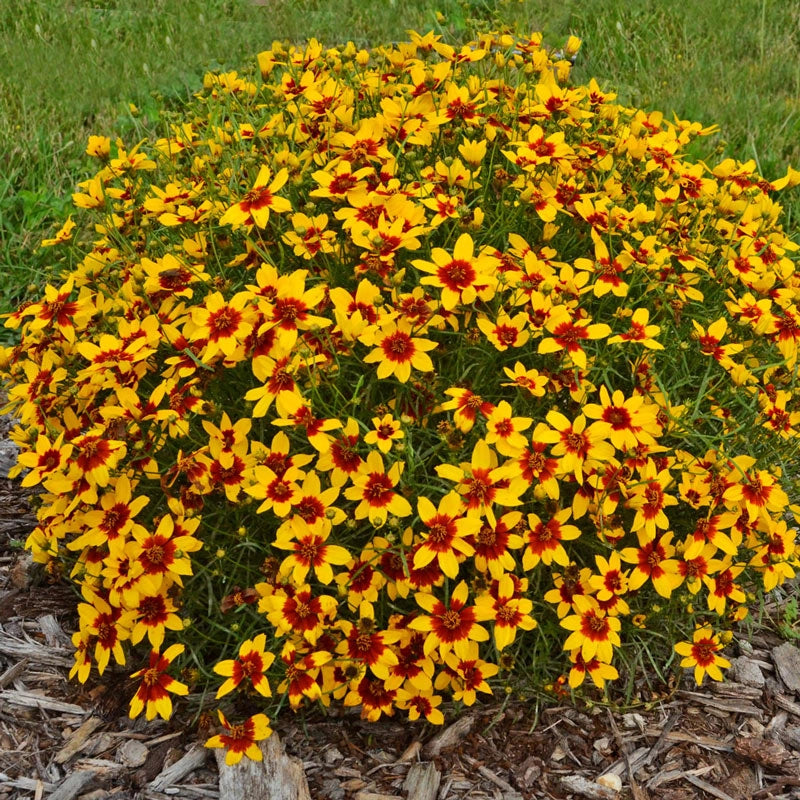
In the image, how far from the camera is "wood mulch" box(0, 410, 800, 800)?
252 cm

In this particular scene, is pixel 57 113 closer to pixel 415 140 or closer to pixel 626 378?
pixel 415 140

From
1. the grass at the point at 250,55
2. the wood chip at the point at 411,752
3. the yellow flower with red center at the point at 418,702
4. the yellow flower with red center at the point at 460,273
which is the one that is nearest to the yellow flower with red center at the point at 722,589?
the yellow flower with red center at the point at 418,702

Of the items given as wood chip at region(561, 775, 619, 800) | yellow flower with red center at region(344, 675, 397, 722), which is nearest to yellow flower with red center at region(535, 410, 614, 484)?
yellow flower with red center at region(344, 675, 397, 722)

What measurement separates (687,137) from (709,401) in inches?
40.7

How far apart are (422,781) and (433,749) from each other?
0.11 metres

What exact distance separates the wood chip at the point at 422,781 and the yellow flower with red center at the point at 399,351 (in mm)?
1080

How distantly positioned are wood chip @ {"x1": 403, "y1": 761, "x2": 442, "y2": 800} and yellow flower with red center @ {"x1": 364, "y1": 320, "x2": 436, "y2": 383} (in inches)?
42.5

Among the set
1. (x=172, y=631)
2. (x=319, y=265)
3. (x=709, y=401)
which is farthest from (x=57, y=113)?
(x=709, y=401)

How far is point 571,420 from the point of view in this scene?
2.60m

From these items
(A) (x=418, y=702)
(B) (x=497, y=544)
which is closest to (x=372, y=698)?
(A) (x=418, y=702)

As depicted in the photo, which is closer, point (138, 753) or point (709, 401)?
point (138, 753)

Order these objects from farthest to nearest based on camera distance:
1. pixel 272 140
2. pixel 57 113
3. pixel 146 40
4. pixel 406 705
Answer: pixel 146 40 → pixel 57 113 → pixel 272 140 → pixel 406 705

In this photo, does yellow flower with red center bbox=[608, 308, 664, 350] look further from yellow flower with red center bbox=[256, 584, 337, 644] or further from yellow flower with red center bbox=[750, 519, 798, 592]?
yellow flower with red center bbox=[256, 584, 337, 644]

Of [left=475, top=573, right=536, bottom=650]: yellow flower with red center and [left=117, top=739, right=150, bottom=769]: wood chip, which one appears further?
[left=117, top=739, right=150, bottom=769]: wood chip
